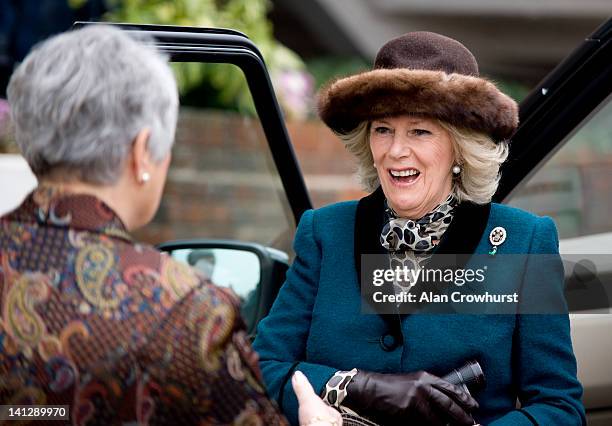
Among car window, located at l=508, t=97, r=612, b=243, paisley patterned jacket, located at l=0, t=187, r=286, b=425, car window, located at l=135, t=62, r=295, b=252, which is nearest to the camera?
paisley patterned jacket, located at l=0, t=187, r=286, b=425

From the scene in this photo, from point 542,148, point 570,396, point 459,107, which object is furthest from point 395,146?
point 570,396

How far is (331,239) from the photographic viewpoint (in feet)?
9.00

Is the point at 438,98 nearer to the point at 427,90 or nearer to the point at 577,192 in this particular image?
the point at 427,90

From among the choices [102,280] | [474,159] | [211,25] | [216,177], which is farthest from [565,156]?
[211,25]

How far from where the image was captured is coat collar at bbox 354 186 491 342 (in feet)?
8.57

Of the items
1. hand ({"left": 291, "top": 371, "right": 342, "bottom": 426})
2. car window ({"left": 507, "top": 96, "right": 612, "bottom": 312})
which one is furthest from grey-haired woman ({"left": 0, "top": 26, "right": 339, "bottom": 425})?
car window ({"left": 507, "top": 96, "right": 612, "bottom": 312})

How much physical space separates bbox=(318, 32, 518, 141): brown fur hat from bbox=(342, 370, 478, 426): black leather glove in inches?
24.3

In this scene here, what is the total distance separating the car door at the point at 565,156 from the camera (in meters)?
2.77

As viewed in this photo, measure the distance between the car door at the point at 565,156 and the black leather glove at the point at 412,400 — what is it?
0.62m

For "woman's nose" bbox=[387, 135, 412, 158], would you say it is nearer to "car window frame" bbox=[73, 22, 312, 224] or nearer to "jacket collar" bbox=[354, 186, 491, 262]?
"jacket collar" bbox=[354, 186, 491, 262]

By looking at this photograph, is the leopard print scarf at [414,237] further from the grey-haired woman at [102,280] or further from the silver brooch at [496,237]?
the grey-haired woman at [102,280]

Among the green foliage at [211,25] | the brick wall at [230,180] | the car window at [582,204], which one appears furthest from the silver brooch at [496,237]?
the green foliage at [211,25]

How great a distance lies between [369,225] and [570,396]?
2.13 feet

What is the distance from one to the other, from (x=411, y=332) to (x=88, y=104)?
1105mm
